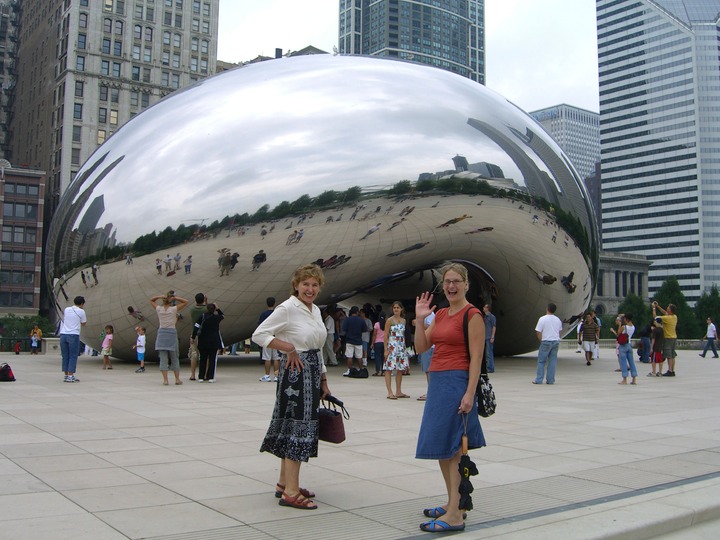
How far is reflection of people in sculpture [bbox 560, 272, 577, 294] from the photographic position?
1636 cm

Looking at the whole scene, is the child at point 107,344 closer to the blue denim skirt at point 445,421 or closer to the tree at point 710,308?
the blue denim skirt at point 445,421

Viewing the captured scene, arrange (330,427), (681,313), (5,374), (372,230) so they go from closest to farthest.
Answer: (330,427) → (5,374) → (372,230) → (681,313)

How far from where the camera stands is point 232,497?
190 inches

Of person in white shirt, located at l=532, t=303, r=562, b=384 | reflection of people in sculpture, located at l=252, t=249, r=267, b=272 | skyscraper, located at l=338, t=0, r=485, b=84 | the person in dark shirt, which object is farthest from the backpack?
skyscraper, located at l=338, t=0, r=485, b=84

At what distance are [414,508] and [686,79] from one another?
163331 millimetres

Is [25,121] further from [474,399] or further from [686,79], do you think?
[686,79]

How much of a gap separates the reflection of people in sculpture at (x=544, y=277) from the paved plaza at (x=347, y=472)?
5.69 m

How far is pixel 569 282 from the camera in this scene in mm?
16516

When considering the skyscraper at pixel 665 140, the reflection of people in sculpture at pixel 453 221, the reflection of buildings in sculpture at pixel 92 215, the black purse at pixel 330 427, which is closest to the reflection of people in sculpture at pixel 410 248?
the reflection of people in sculpture at pixel 453 221

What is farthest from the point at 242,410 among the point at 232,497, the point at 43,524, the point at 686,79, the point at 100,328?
the point at 686,79

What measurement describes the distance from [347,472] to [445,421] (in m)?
1.55

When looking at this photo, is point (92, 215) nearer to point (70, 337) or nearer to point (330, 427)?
point (70, 337)

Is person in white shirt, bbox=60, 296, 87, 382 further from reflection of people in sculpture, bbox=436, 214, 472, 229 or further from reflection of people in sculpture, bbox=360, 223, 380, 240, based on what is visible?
reflection of people in sculpture, bbox=436, 214, 472, 229

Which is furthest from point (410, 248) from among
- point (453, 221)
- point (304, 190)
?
point (304, 190)
